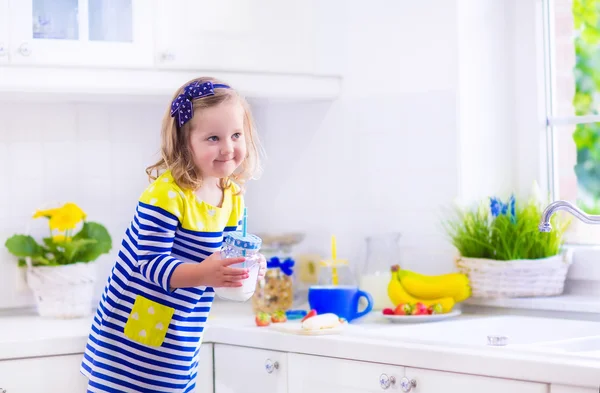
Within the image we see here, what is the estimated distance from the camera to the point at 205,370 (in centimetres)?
229

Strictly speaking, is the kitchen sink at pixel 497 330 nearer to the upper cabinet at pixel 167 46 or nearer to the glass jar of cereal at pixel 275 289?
the glass jar of cereal at pixel 275 289

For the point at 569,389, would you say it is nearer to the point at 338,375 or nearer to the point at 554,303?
the point at 338,375

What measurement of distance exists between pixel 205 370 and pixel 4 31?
38.6 inches

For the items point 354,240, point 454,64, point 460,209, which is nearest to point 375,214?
point 354,240

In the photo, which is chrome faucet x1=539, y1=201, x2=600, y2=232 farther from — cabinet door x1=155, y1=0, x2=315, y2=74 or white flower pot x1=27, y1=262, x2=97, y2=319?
white flower pot x1=27, y1=262, x2=97, y2=319

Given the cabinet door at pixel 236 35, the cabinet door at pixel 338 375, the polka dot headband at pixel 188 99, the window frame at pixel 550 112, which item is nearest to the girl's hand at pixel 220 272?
the polka dot headband at pixel 188 99

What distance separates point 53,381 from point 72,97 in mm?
816

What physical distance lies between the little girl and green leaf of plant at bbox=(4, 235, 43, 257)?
0.75m

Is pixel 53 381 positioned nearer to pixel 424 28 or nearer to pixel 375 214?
pixel 375 214

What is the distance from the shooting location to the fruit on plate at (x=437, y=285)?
2.38m

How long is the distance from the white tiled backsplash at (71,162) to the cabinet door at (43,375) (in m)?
0.55

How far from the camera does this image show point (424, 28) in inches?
102

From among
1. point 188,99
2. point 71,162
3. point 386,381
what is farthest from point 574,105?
point 71,162

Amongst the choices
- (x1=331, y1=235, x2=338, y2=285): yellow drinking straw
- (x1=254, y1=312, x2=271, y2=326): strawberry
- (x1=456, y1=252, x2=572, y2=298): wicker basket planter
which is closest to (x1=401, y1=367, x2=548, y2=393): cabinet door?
(x1=254, y1=312, x2=271, y2=326): strawberry
